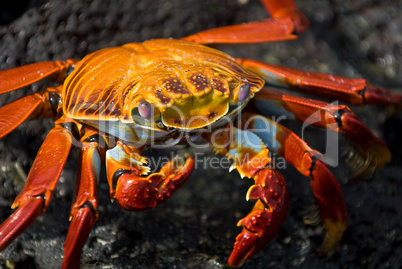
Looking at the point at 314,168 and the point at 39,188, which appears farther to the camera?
the point at 314,168

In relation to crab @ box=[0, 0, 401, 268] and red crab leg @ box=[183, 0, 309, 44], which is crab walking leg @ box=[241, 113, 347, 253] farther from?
red crab leg @ box=[183, 0, 309, 44]

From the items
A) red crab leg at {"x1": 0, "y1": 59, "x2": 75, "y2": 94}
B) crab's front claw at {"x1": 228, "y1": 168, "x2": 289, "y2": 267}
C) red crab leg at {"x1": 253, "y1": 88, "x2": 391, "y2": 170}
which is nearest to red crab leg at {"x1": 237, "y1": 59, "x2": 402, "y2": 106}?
→ red crab leg at {"x1": 253, "y1": 88, "x2": 391, "y2": 170}

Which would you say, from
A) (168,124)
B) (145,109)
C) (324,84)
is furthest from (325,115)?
(145,109)

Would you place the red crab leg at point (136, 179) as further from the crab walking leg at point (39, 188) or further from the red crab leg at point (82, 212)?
the crab walking leg at point (39, 188)

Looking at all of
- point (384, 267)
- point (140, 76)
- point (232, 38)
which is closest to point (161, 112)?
point (140, 76)

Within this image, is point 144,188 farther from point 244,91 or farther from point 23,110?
point 23,110


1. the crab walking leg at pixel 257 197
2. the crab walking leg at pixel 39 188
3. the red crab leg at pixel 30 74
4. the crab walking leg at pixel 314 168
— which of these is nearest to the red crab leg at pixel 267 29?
the crab walking leg at pixel 314 168
